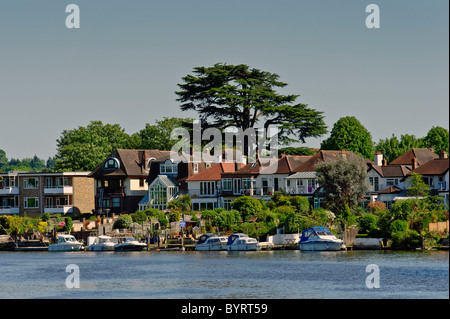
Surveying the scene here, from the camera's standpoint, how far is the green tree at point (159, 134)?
123438 mm

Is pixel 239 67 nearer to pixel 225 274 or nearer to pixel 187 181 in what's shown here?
pixel 187 181

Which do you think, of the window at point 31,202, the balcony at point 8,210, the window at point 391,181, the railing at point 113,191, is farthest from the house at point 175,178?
the balcony at point 8,210

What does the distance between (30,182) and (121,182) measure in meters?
13.8

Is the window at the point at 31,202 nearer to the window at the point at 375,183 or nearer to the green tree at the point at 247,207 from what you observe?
the green tree at the point at 247,207

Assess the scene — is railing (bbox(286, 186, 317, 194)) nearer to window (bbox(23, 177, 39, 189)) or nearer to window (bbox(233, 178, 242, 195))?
window (bbox(233, 178, 242, 195))

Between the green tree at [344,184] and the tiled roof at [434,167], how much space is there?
22.4ft

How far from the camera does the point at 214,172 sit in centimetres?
9575

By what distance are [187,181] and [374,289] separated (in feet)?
169

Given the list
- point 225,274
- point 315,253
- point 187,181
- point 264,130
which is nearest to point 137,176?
point 187,181

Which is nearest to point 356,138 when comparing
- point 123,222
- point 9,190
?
point 123,222

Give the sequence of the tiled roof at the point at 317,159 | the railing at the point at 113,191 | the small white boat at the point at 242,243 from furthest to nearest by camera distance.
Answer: the railing at the point at 113,191 < the tiled roof at the point at 317,159 < the small white boat at the point at 242,243

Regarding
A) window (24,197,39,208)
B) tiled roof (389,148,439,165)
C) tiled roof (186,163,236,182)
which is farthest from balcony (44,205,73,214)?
tiled roof (389,148,439,165)

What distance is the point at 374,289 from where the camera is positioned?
46.6m

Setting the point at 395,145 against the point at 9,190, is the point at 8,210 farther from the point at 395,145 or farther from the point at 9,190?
the point at 395,145
